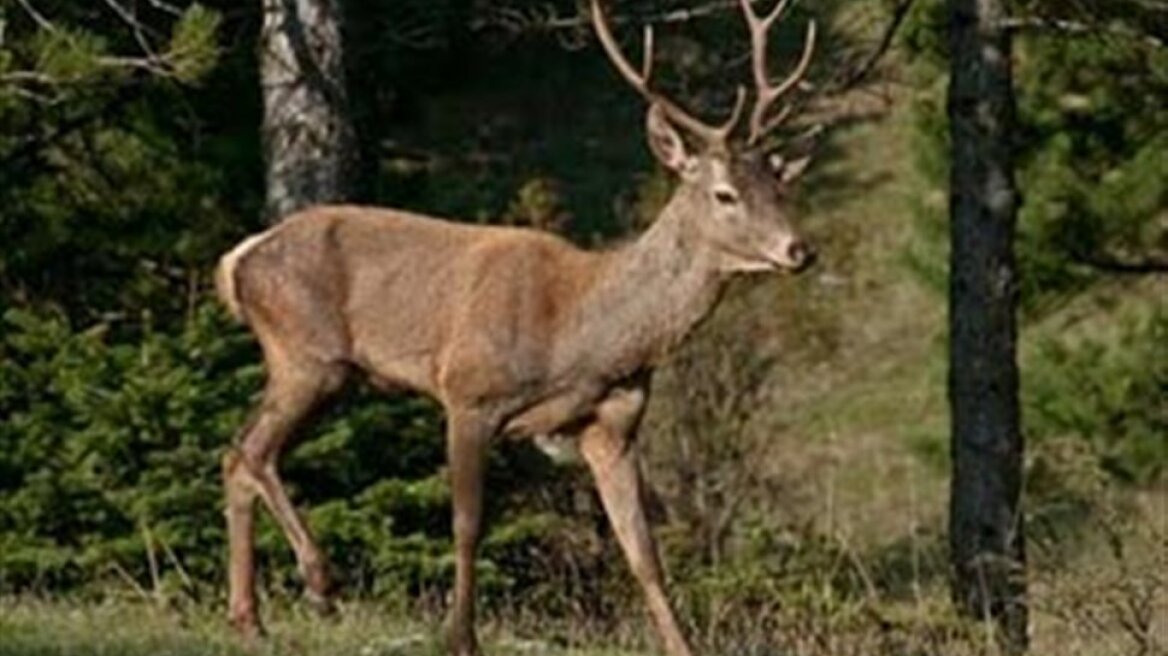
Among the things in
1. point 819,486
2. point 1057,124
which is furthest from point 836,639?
point 819,486

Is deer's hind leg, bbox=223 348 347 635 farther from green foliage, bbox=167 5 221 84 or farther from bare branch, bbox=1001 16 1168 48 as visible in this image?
bare branch, bbox=1001 16 1168 48

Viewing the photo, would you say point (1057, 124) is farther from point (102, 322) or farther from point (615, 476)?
point (615, 476)

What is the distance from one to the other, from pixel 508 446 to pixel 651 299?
5.60 metres

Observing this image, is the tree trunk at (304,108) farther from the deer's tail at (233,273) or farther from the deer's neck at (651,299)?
the deer's neck at (651,299)

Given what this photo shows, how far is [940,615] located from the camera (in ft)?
42.4

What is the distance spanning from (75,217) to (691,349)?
4.29 meters

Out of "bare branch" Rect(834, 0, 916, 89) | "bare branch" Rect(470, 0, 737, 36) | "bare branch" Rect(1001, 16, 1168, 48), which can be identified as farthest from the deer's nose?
"bare branch" Rect(1001, 16, 1168, 48)

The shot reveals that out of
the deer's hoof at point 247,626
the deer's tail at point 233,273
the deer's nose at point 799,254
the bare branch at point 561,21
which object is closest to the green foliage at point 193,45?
the bare branch at point 561,21

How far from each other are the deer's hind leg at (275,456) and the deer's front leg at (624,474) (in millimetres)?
1034

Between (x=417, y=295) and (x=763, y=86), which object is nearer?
(x=417, y=295)

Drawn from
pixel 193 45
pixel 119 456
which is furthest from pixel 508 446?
pixel 193 45

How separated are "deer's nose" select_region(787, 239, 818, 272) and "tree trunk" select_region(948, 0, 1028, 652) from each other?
4.05 meters

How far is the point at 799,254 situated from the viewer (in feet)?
35.9

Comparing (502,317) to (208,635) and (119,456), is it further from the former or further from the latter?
(119,456)
